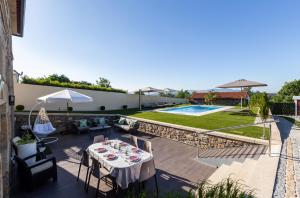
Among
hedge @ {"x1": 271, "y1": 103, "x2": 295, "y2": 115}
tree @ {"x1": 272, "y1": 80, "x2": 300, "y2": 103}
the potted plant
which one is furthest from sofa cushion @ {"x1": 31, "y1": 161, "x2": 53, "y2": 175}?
tree @ {"x1": 272, "y1": 80, "x2": 300, "y2": 103}

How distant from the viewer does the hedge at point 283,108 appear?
15820mm

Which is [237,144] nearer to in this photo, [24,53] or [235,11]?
[235,11]

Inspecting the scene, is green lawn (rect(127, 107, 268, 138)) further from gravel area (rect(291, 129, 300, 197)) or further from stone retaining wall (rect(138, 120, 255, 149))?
gravel area (rect(291, 129, 300, 197))

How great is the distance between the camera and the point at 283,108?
16250mm

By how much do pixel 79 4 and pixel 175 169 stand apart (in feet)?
29.3

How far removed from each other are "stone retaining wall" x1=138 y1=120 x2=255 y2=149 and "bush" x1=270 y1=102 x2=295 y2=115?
13.8 metres

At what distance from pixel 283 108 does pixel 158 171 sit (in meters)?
17.6

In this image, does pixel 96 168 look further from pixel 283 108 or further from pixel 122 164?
pixel 283 108

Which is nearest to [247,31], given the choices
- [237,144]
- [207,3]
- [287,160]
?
[207,3]

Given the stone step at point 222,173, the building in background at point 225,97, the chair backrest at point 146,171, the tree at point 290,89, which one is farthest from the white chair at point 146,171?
the tree at point 290,89

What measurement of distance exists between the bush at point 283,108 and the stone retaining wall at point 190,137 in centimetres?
1375

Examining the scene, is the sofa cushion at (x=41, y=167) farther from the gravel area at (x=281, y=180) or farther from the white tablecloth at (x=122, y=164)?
the gravel area at (x=281, y=180)

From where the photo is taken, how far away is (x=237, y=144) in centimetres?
669

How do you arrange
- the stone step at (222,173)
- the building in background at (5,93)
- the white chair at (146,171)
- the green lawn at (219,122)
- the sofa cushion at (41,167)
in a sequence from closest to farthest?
1. the building in background at (5,93)
2. the white chair at (146,171)
3. the stone step at (222,173)
4. the sofa cushion at (41,167)
5. the green lawn at (219,122)
